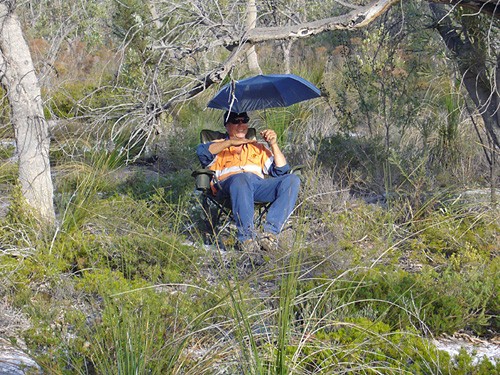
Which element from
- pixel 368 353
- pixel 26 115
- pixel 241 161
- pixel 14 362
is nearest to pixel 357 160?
pixel 241 161

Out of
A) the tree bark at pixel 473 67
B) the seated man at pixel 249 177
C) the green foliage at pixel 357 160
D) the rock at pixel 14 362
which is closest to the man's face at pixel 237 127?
the seated man at pixel 249 177

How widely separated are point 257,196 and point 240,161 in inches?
15.1

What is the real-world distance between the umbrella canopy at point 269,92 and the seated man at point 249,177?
17 cm

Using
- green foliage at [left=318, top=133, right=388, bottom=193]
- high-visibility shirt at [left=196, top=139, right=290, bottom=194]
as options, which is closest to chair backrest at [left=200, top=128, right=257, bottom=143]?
high-visibility shirt at [left=196, top=139, right=290, bottom=194]

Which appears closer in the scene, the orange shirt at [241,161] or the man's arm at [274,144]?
the man's arm at [274,144]

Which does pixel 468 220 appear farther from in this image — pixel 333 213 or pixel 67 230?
pixel 67 230

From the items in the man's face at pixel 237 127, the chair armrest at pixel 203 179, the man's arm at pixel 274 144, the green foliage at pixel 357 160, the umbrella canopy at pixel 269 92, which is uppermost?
the umbrella canopy at pixel 269 92

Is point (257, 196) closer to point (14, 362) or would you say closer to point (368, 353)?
point (368, 353)

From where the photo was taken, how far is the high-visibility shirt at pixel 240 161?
4.63 metres

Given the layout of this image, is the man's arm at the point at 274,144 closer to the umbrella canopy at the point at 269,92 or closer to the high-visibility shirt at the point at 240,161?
the high-visibility shirt at the point at 240,161

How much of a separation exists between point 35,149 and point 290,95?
2239 mm

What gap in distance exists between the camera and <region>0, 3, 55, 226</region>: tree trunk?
12.5 ft

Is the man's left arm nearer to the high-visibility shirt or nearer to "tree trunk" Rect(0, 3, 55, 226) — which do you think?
the high-visibility shirt

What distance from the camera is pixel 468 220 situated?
4.20 meters
